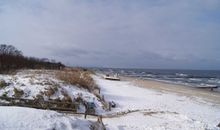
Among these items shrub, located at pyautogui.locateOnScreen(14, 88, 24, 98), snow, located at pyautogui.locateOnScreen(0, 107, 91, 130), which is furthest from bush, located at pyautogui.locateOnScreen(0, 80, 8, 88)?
snow, located at pyautogui.locateOnScreen(0, 107, 91, 130)

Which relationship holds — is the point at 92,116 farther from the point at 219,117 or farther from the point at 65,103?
the point at 219,117

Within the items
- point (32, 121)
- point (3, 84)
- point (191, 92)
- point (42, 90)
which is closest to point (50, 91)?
point (42, 90)

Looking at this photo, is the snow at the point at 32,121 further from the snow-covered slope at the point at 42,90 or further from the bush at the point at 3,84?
the bush at the point at 3,84

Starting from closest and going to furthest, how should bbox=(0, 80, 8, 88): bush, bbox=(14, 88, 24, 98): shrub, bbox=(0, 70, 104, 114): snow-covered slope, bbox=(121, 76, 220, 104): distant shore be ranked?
bbox=(14, 88, 24, 98): shrub
bbox=(0, 70, 104, 114): snow-covered slope
bbox=(0, 80, 8, 88): bush
bbox=(121, 76, 220, 104): distant shore

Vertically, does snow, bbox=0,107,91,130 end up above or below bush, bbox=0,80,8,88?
below

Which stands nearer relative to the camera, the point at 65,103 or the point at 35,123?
the point at 35,123

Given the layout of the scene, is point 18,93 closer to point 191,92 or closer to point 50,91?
point 50,91

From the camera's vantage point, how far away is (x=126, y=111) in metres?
21.8

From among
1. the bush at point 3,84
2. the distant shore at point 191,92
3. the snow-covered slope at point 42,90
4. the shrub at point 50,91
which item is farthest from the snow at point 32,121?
the distant shore at point 191,92

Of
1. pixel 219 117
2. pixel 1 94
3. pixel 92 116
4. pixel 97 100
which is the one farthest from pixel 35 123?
pixel 219 117

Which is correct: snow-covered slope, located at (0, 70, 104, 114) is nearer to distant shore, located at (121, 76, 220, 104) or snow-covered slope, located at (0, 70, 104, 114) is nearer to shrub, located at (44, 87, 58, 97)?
shrub, located at (44, 87, 58, 97)

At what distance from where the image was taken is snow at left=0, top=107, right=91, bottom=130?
1000 centimetres

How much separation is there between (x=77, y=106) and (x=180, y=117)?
23.1 ft

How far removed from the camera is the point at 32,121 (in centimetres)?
1048
